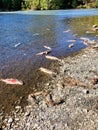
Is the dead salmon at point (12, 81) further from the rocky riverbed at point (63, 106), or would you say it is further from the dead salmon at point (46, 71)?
the dead salmon at point (46, 71)

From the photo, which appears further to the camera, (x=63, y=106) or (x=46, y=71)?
(x=46, y=71)

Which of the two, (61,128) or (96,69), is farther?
(96,69)

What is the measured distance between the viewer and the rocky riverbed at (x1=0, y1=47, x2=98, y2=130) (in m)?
13.6

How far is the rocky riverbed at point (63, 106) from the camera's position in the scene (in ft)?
44.6

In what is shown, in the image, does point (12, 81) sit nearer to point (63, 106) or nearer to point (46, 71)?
point (46, 71)

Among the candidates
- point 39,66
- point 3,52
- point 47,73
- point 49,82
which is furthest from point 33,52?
point 49,82

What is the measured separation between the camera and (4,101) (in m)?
16.5

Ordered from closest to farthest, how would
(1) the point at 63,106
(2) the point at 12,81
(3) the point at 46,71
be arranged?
(1) the point at 63,106
(2) the point at 12,81
(3) the point at 46,71

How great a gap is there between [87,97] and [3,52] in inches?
596

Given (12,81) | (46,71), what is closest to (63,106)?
(12,81)

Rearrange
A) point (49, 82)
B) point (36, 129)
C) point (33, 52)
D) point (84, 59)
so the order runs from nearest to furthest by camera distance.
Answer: point (36, 129) → point (49, 82) → point (84, 59) → point (33, 52)

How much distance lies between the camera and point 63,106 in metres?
15.4

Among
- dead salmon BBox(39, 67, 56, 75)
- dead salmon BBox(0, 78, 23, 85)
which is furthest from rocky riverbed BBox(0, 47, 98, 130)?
dead salmon BBox(0, 78, 23, 85)

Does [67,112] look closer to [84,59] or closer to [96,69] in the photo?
[96,69]
